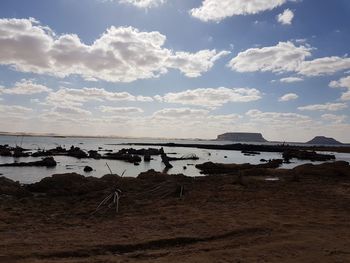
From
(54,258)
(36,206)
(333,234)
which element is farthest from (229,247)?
(36,206)

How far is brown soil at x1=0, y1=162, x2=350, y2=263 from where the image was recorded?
9367 mm

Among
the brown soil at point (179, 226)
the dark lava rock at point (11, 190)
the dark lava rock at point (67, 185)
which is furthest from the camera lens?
the dark lava rock at point (67, 185)

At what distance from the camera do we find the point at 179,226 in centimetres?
1256

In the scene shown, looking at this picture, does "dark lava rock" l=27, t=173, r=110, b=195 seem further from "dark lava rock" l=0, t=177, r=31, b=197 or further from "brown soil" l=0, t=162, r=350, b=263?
"dark lava rock" l=0, t=177, r=31, b=197

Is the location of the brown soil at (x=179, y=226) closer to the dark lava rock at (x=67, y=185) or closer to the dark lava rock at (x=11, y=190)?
the dark lava rock at (x=67, y=185)

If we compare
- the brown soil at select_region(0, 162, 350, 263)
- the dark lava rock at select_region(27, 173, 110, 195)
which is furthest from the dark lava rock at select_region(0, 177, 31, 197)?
the dark lava rock at select_region(27, 173, 110, 195)

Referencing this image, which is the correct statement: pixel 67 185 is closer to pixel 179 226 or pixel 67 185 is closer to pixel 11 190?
pixel 11 190

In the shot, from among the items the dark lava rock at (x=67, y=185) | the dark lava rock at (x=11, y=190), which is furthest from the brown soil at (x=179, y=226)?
the dark lava rock at (x=11, y=190)

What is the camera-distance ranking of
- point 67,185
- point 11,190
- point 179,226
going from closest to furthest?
point 179,226, point 11,190, point 67,185

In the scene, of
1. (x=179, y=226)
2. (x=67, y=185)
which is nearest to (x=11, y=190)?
(x=67, y=185)

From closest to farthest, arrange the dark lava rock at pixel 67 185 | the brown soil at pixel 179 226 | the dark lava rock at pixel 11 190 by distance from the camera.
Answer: the brown soil at pixel 179 226, the dark lava rock at pixel 11 190, the dark lava rock at pixel 67 185

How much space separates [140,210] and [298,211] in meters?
6.37

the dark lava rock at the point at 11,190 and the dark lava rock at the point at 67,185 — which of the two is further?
the dark lava rock at the point at 67,185

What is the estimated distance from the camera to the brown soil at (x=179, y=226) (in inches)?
369
